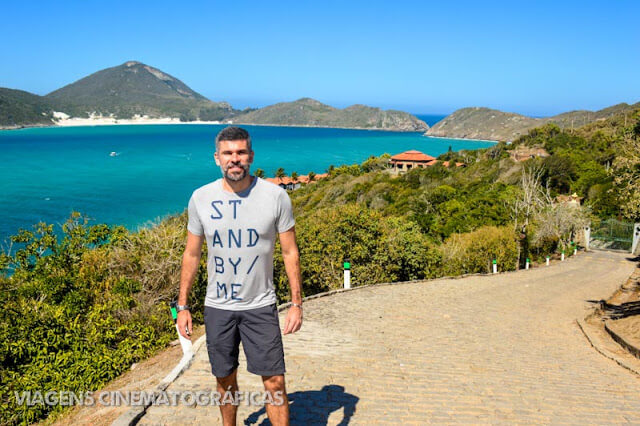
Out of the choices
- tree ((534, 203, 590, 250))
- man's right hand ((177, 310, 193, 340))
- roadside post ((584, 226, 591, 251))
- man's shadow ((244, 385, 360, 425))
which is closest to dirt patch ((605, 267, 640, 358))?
man's shadow ((244, 385, 360, 425))

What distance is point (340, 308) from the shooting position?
32.5ft

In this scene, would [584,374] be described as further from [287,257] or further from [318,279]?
[318,279]

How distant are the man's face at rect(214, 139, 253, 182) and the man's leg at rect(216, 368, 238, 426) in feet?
4.63

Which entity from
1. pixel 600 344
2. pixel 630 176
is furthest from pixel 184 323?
pixel 630 176

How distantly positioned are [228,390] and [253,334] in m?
0.56

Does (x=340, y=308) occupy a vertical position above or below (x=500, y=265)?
above

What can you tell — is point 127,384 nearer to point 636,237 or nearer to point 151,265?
point 151,265

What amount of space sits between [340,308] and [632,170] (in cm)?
766

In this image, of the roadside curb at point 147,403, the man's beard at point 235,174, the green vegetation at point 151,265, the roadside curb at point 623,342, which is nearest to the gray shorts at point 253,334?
the man's beard at point 235,174

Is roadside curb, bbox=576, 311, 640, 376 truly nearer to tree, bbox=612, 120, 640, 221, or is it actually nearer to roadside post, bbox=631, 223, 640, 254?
tree, bbox=612, 120, 640, 221

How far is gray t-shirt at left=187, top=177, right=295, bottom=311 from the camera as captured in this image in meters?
3.13

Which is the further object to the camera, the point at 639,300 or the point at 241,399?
the point at 639,300

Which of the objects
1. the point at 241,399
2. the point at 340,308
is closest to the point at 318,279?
the point at 340,308

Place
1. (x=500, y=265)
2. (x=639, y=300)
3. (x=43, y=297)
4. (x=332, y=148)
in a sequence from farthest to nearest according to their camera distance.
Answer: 1. (x=332, y=148)
2. (x=500, y=265)
3. (x=639, y=300)
4. (x=43, y=297)
